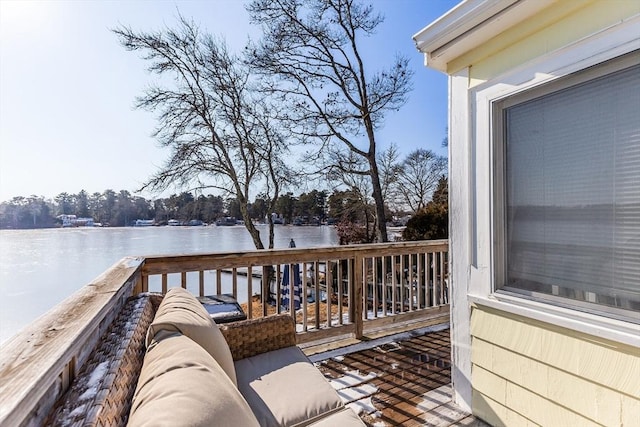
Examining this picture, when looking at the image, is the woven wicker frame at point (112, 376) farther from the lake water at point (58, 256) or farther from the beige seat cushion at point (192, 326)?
the lake water at point (58, 256)

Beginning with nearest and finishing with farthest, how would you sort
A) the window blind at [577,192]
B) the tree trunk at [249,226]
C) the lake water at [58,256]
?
1. the window blind at [577,192]
2. the lake water at [58,256]
3. the tree trunk at [249,226]

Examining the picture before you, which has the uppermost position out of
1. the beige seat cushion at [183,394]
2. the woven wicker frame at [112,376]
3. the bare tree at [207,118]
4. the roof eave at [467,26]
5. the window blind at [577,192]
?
the bare tree at [207,118]

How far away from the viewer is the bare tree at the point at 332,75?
349 inches

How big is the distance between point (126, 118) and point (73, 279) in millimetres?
5351

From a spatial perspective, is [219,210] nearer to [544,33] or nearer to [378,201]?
[378,201]

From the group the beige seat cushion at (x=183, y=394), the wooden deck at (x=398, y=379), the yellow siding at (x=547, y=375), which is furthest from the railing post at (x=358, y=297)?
the beige seat cushion at (x=183, y=394)

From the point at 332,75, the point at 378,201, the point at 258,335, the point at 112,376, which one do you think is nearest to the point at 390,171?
the point at 378,201

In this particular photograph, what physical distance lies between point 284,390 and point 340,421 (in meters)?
0.32

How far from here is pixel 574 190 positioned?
170 cm

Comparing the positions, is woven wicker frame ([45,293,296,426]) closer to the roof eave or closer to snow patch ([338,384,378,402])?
snow patch ([338,384,378,402])

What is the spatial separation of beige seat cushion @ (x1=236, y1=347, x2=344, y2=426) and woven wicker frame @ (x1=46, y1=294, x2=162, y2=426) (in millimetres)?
559

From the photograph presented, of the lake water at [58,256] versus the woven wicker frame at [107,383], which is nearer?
the woven wicker frame at [107,383]

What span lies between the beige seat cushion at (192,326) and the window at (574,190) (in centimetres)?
163

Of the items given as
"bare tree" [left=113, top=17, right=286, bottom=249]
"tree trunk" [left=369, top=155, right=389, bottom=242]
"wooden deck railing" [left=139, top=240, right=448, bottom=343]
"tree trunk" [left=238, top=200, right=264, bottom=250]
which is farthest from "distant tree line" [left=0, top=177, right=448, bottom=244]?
"wooden deck railing" [left=139, top=240, right=448, bottom=343]
